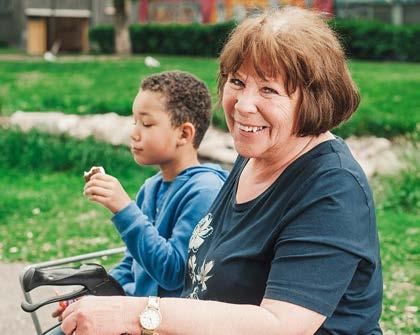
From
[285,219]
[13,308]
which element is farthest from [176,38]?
[285,219]

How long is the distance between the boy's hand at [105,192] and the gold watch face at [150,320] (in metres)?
0.77

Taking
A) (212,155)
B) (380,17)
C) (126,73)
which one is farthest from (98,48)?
(212,155)

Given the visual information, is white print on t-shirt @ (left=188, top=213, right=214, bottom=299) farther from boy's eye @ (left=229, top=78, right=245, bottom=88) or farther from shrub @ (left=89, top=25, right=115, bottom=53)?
shrub @ (left=89, top=25, right=115, bottom=53)

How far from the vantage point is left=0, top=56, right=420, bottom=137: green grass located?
329 inches

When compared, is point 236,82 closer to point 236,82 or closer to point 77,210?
point 236,82

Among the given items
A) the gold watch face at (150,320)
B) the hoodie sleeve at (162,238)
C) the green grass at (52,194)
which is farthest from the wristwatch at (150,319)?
the green grass at (52,194)

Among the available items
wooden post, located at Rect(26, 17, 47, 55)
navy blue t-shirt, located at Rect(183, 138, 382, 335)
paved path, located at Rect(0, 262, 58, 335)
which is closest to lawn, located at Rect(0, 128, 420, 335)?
paved path, located at Rect(0, 262, 58, 335)

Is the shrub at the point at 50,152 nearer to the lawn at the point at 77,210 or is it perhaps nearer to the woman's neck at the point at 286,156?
the lawn at the point at 77,210

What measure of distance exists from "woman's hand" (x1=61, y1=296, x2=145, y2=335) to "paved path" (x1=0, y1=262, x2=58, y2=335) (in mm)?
2786

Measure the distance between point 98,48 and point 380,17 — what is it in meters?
9.27

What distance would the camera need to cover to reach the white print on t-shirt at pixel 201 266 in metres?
2.11

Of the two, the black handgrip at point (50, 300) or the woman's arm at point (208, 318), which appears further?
the black handgrip at point (50, 300)

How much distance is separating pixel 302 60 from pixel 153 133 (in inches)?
45.6

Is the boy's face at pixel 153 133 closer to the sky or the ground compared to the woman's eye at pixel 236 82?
closer to the ground
